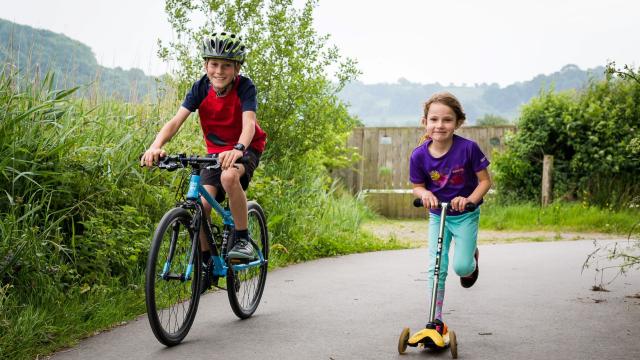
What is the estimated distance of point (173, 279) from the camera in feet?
16.3

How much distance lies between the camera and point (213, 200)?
545cm

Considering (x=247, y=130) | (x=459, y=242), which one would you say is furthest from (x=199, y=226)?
(x=459, y=242)

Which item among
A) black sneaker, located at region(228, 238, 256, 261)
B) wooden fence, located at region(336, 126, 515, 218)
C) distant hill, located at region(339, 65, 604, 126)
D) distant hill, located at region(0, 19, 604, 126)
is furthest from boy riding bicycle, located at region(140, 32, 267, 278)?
distant hill, located at region(339, 65, 604, 126)

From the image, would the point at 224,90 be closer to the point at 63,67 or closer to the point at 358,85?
the point at 63,67

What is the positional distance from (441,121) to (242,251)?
69.9 inches

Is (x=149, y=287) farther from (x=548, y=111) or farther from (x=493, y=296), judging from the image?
(x=548, y=111)

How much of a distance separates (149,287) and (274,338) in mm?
1131

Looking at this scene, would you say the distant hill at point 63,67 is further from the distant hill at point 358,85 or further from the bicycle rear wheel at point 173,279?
the bicycle rear wheel at point 173,279

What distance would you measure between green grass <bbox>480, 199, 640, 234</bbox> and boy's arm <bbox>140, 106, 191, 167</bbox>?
10.2 meters

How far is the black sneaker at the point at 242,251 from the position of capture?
18.3 feet

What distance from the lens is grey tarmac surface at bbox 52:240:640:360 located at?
4988mm

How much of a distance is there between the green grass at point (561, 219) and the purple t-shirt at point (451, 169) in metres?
9.22

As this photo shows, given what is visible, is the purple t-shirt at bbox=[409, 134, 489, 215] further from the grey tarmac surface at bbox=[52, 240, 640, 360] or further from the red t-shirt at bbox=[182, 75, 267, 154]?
the red t-shirt at bbox=[182, 75, 267, 154]

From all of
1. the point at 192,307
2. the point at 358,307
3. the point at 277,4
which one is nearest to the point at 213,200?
the point at 192,307
